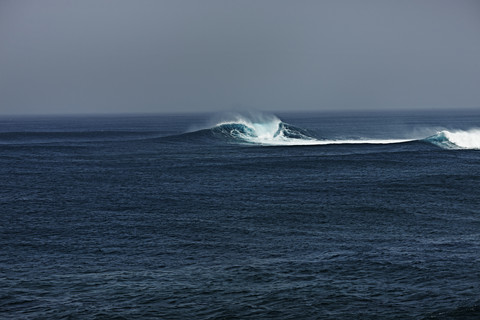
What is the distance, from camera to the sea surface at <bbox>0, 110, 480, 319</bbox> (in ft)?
63.9

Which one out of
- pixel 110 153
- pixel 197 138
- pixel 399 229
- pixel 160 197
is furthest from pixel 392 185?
pixel 197 138

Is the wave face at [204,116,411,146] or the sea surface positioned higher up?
the wave face at [204,116,411,146]

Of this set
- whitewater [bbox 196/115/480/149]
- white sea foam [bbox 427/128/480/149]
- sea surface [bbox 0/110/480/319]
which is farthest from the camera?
whitewater [bbox 196/115/480/149]

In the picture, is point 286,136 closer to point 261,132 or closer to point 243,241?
point 261,132

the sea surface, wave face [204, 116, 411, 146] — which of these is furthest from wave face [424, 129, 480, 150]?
the sea surface

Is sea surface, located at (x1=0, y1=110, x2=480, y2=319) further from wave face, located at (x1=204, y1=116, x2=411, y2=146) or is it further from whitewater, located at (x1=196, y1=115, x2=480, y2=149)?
wave face, located at (x1=204, y1=116, x2=411, y2=146)

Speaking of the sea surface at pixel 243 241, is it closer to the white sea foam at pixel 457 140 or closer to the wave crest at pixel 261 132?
the white sea foam at pixel 457 140

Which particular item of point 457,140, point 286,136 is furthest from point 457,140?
point 286,136

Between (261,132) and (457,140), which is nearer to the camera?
(457,140)

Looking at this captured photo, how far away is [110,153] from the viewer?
69.2 metres

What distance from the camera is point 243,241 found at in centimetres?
2698

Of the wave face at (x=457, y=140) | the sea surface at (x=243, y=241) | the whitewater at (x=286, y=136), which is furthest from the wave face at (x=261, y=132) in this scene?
the sea surface at (x=243, y=241)

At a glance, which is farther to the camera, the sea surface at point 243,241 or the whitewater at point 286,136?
the whitewater at point 286,136

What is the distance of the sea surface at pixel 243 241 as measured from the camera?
19.5m
